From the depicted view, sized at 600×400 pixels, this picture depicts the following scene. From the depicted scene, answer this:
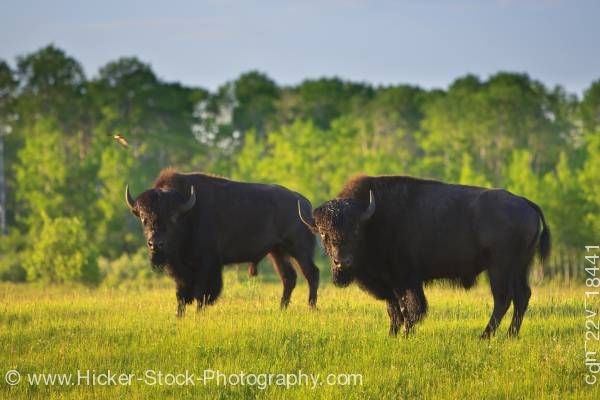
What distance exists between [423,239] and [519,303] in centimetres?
164

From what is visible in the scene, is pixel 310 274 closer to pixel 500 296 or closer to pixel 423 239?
pixel 423 239

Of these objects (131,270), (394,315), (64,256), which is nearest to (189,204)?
(394,315)

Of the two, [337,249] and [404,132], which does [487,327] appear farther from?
[404,132]

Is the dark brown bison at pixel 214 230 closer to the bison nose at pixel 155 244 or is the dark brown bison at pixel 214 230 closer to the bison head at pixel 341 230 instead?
the bison nose at pixel 155 244

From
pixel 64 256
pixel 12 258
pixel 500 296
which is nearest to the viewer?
pixel 500 296

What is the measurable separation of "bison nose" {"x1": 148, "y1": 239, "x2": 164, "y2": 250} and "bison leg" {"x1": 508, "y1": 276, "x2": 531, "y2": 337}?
5641 millimetres

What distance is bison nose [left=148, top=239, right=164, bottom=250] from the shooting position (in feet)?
50.6

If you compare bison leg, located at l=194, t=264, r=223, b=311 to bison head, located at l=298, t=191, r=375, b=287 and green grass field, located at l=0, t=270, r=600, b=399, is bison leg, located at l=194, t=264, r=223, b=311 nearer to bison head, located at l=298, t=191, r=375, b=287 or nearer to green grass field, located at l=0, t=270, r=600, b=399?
green grass field, located at l=0, t=270, r=600, b=399

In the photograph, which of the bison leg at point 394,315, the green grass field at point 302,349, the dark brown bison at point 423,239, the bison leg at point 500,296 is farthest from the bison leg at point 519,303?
the bison leg at point 394,315

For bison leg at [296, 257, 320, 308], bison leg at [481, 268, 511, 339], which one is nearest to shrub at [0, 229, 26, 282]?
bison leg at [296, 257, 320, 308]

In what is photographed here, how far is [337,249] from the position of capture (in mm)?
13305

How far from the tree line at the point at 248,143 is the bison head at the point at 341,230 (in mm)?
30224

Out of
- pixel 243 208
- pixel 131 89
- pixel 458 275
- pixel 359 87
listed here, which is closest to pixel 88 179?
pixel 131 89

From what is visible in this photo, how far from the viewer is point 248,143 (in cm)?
7612
